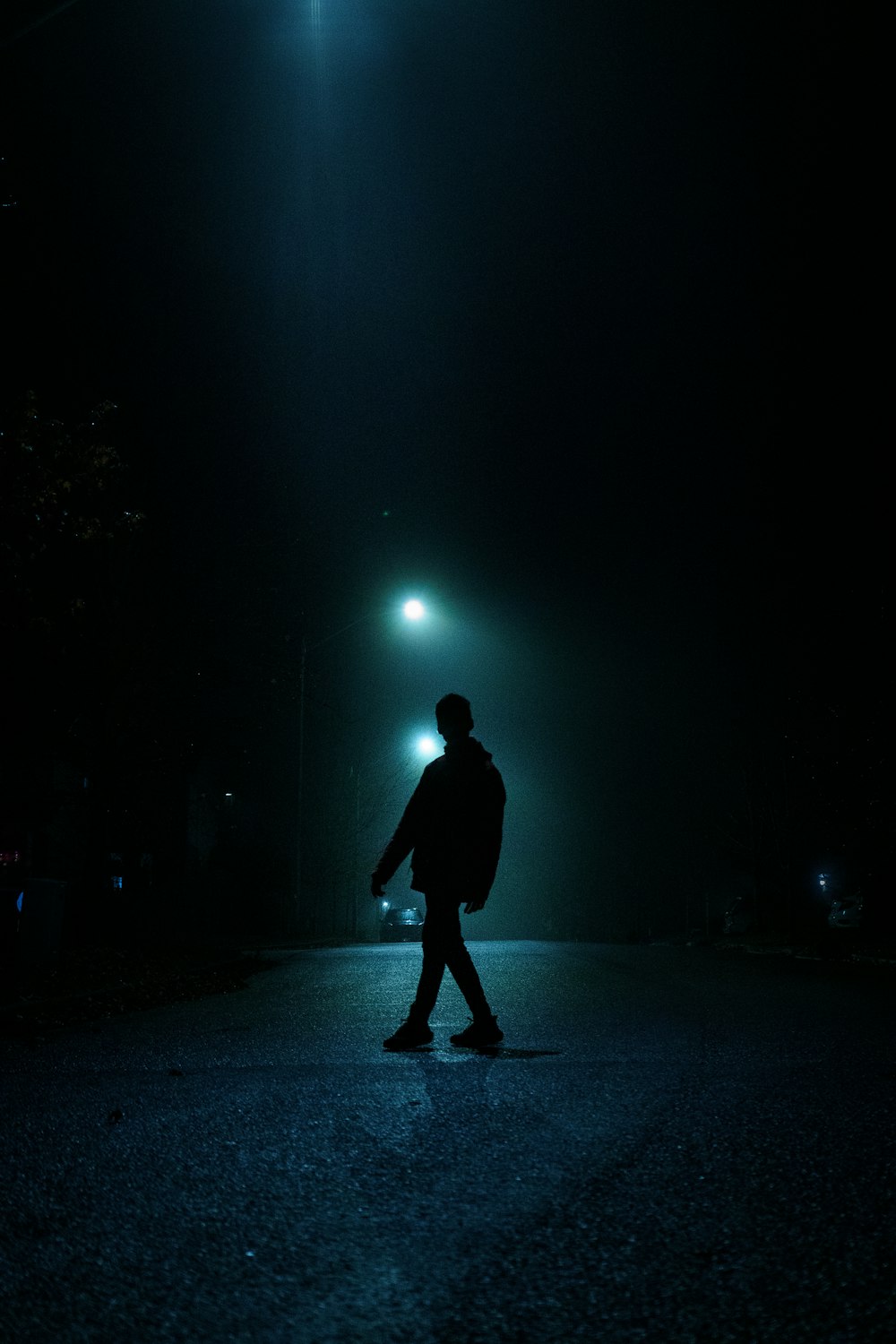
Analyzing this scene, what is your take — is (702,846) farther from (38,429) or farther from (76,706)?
(38,429)

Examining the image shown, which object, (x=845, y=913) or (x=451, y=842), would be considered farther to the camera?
(x=845, y=913)

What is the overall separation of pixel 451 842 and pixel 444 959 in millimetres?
749

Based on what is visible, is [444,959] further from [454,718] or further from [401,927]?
[401,927]

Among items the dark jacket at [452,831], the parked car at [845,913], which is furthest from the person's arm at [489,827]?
the parked car at [845,913]

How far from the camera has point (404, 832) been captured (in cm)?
810

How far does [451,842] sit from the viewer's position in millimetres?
8055

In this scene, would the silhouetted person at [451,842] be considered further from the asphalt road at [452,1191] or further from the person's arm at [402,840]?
the asphalt road at [452,1191]

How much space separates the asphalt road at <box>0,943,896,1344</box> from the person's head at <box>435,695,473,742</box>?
204 cm

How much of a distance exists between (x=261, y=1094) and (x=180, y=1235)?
7.82ft

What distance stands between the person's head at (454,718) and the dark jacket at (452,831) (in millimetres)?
191

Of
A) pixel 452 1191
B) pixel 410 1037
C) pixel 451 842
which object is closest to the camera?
pixel 452 1191

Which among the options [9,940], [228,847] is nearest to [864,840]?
Result: [9,940]

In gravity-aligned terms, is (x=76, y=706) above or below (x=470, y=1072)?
above

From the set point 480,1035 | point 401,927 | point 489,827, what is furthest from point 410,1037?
point 401,927
